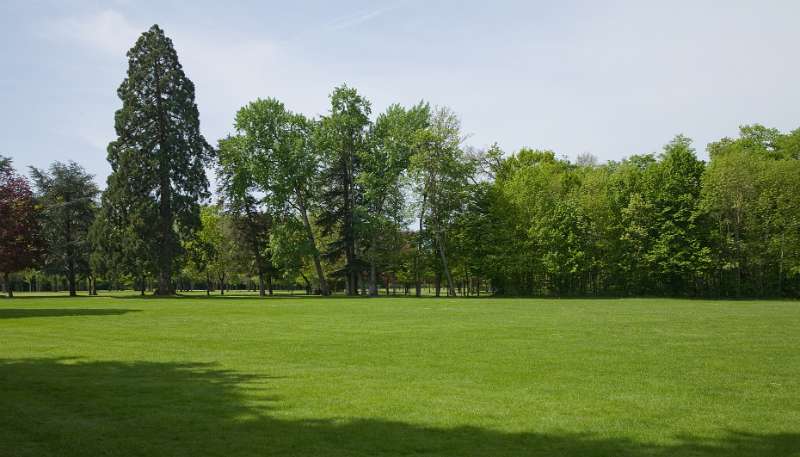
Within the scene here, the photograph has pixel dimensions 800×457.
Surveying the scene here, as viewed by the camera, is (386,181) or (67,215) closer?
(386,181)

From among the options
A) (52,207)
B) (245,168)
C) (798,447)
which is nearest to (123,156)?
(245,168)

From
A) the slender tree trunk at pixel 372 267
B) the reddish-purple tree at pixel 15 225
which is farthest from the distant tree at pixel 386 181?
the reddish-purple tree at pixel 15 225

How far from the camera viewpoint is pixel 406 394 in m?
10.8

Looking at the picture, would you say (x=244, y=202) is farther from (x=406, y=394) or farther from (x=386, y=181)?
(x=406, y=394)

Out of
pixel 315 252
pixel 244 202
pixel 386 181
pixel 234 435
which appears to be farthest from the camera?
pixel 244 202

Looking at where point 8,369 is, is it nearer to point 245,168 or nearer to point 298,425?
point 298,425

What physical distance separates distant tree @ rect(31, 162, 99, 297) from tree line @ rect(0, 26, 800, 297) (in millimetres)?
226

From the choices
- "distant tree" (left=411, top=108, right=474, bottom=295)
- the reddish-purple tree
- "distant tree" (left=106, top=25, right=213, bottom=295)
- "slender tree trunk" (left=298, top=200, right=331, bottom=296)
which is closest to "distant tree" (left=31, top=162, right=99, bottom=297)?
the reddish-purple tree

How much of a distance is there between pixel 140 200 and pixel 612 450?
5898 cm

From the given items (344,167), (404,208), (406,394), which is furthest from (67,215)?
(406,394)

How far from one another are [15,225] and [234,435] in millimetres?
44696

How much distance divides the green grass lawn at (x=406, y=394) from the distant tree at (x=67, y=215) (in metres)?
61.4

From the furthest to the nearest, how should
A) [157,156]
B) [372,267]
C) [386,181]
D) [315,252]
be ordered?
[372,267] < [315,252] < [386,181] < [157,156]

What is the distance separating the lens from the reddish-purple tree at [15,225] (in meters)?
42.4
